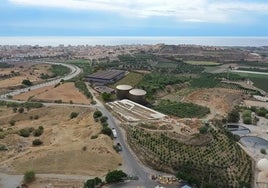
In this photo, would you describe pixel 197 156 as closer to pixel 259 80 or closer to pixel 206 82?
pixel 206 82

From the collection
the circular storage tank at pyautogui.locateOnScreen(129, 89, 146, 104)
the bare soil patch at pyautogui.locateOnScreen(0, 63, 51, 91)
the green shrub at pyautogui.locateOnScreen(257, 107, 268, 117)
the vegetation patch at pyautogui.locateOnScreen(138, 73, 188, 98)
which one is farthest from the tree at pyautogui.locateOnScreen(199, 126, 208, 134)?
the bare soil patch at pyautogui.locateOnScreen(0, 63, 51, 91)

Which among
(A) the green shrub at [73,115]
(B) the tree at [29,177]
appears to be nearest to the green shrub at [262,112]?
(A) the green shrub at [73,115]

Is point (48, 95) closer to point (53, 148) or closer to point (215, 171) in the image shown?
point (53, 148)

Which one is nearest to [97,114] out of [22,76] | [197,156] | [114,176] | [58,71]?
[197,156]

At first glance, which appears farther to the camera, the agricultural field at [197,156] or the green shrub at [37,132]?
the green shrub at [37,132]

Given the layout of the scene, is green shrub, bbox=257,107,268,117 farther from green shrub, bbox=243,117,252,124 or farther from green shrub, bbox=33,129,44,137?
green shrub, bbox=33,129,44,137

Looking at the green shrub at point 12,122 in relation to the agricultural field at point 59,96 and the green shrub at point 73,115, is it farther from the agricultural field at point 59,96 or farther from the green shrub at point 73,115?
the agricultural field at point 59,96

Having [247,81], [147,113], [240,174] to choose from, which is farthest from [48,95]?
[247,81]
